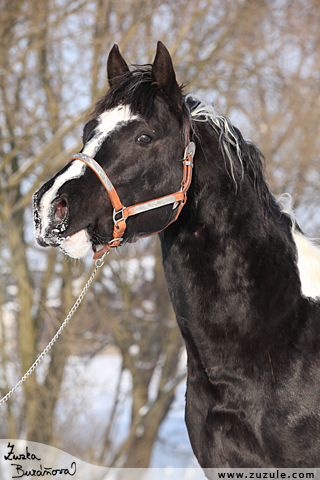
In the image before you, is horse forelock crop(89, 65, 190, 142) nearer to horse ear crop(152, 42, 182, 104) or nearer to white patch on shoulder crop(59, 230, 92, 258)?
horse ear crop(152, 42, 182, 104)

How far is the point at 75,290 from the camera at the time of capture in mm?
8570

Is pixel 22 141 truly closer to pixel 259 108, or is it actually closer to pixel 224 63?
pixel 224 63

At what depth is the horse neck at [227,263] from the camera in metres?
2.10

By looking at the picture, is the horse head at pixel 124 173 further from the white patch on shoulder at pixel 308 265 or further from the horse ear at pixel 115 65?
the white patch on shoulder at pixel 308 265

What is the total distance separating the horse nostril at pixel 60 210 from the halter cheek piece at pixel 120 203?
8.3 inches

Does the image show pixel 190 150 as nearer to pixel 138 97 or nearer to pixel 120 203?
pixel 138 97

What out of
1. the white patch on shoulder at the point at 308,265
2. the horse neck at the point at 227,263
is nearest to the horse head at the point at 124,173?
the horse neck at the point at 227,263

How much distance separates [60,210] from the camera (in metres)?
1.88

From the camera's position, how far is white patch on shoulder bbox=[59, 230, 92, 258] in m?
1.95

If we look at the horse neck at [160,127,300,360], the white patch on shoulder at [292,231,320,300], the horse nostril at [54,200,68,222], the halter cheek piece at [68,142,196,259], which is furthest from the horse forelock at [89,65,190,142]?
the white patch on shoulder at [292,231,320,300]

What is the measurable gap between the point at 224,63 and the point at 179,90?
283 inches

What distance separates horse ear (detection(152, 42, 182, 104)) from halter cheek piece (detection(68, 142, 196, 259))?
0.27m

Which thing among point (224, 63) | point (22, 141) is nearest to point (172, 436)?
point (22, 141)

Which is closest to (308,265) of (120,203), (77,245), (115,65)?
(120,203)
